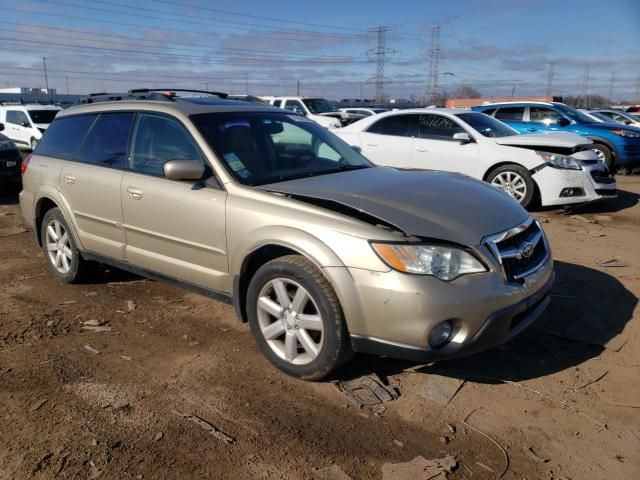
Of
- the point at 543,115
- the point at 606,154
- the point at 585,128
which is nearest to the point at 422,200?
the point at 543,115

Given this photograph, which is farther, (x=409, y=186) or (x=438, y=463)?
(x=409, y=186)

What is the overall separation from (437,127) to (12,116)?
15.7m

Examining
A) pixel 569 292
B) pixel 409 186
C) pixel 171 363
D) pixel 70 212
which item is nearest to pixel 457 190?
pixel 409 186

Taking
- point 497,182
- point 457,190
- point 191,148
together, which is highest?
point 191,148

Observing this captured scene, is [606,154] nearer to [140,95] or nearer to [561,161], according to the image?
[561,161]

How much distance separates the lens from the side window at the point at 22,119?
17922 mm

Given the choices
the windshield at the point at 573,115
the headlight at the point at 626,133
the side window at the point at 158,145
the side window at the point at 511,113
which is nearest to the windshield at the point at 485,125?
the side window at the point at 511,113

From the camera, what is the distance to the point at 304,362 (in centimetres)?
338

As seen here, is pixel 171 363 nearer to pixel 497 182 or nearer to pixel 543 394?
pixel 543 394

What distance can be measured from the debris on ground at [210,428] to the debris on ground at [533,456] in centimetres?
148

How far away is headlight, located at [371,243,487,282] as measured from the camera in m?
2.97

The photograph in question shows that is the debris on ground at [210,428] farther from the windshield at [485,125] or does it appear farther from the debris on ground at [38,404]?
the windshield at [485,125]

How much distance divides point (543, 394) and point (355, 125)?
7651 millimetres

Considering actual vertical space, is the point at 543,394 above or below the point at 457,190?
below
